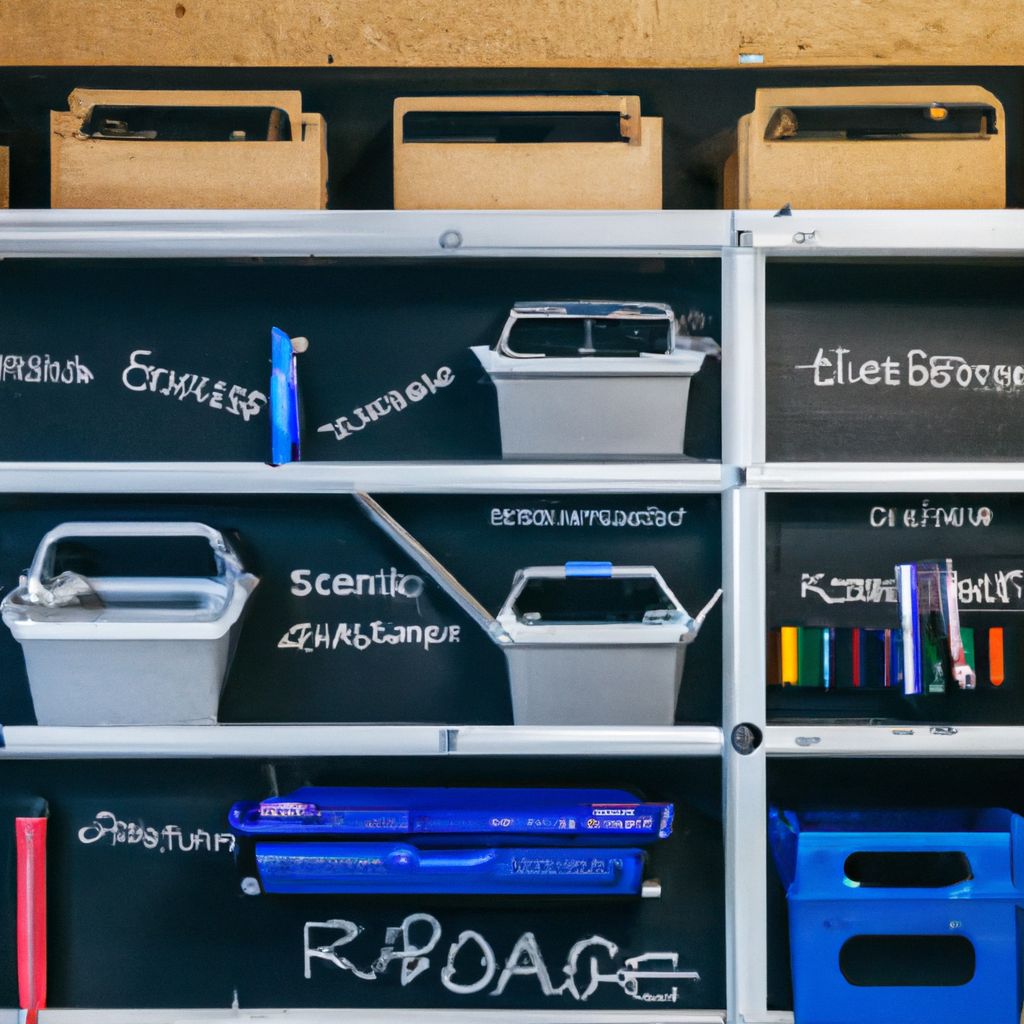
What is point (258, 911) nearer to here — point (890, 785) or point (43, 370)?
point (43, 370)

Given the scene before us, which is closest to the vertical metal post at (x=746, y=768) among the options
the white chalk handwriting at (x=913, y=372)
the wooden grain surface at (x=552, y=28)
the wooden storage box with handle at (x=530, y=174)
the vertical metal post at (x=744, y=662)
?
the vertical metal post at (x=744, y=662)

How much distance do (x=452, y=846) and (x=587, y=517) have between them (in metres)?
0.54

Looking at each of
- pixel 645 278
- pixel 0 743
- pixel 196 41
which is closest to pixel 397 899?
pixel 0 743

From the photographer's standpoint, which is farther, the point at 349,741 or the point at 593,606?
the point at 593,606

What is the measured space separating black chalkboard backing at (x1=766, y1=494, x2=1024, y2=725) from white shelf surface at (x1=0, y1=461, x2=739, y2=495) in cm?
19

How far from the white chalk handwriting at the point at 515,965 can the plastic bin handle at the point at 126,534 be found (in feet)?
2.04

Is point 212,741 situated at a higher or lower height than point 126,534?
lower

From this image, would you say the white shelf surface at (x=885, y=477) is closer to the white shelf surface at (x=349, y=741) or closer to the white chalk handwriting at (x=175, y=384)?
the white shelf surface at (x=349, y=741)

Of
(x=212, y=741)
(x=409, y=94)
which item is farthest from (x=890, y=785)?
(x=409, y=94)

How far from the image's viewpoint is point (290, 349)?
1555mm

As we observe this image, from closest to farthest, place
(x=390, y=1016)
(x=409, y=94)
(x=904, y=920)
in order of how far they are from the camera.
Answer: (x=904, y=920), (x=390, y=1016), (x=409, y=94)

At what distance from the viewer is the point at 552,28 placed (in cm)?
182

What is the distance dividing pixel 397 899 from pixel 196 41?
5.02 feet

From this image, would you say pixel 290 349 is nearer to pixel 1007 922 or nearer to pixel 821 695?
pixel 821 695
